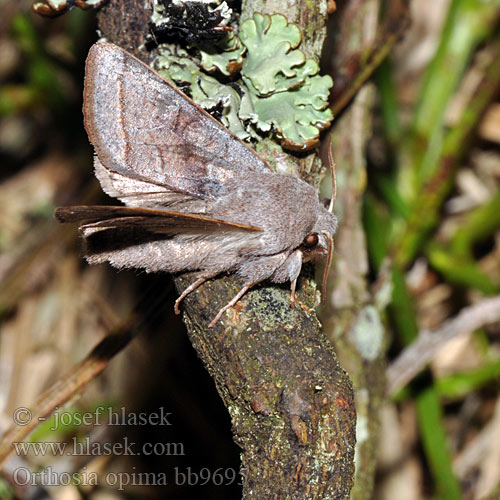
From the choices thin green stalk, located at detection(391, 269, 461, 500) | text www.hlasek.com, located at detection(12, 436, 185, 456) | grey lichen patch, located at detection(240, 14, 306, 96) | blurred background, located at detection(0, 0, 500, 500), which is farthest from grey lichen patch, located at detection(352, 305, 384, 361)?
text www.hlasek.com, located at detection(12, 436, 185, 456)

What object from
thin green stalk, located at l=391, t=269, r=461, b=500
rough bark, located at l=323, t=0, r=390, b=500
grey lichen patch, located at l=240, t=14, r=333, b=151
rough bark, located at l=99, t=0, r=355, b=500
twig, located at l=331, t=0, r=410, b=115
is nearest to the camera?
rough bark, located at l=99, t=0, r=355, b=500

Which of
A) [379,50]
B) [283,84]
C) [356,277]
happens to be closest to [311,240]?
[283,84]

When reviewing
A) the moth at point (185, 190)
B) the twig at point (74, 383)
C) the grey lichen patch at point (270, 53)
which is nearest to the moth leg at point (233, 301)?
the moth at point (185, 190)

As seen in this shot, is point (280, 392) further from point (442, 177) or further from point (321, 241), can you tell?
point (442, 177)

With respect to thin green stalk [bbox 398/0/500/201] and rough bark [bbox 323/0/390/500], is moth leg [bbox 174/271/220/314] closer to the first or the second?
rough bark [bbox 323/0/390/500]

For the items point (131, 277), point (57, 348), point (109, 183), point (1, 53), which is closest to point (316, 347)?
point (109, 183)

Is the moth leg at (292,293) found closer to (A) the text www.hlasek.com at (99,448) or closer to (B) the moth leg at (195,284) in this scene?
(B) the moth leg at (195,284)
